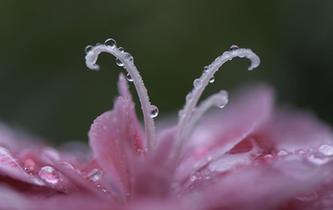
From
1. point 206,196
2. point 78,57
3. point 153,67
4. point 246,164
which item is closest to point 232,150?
point 246,164

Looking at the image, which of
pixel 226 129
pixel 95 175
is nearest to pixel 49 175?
pixel 95 175

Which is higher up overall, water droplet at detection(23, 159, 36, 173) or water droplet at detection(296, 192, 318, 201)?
water droplet at detection(23, 159, 36, 173)

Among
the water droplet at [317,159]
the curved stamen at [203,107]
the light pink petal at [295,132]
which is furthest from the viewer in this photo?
the light pink petal at [295,132]

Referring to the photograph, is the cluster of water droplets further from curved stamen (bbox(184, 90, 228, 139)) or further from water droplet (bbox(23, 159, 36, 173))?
water droplet (bbox(23, 159, 36, 173))

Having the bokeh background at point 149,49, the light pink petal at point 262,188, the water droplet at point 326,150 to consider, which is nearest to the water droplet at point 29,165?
the light pink petal at point 262,188

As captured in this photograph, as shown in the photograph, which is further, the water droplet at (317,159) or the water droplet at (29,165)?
the water droplet at (29,165)

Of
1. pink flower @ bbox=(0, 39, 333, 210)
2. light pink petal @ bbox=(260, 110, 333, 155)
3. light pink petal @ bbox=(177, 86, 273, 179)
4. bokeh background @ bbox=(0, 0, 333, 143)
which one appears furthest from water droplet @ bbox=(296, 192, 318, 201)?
bokeh background @ bbox=(0, 0, 333, 143)

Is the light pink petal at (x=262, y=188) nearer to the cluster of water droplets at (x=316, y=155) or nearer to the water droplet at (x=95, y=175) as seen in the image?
the cluster of water droplets at (x=316, y=155)
